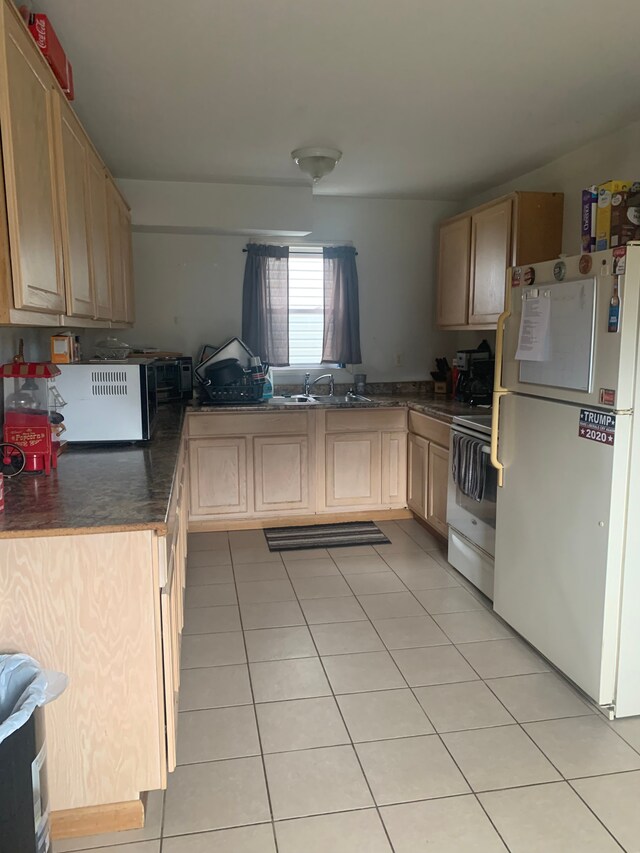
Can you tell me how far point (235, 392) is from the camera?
164 inches

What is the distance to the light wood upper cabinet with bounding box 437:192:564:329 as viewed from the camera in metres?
3.47

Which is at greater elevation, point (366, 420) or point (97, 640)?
point (366, 420)

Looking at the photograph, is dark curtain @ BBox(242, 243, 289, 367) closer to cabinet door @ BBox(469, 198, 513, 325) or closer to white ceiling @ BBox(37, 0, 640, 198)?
white ceiling @ BBox(37, 0, 640, 198)

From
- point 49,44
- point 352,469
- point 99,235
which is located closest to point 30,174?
point 49,44

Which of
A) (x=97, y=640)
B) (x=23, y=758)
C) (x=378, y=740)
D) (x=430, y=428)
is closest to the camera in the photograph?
(x=23, y=758)

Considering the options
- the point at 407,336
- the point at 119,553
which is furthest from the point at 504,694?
the point at 407,336

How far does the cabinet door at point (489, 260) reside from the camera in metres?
3.59

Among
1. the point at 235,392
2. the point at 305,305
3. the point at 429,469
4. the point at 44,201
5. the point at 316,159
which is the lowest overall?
the point at 429,469

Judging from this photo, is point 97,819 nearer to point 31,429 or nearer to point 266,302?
point 31,429

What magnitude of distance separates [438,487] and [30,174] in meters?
2.89

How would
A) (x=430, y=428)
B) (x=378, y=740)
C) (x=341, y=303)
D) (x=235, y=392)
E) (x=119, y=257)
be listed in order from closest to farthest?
(x=378, y=740), (x=119, y=257), (x=430, y=428), (x=235, y=392), (x=341, y=303)

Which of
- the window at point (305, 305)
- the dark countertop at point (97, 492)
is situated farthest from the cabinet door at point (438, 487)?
the dark countertop at point (97, 492)

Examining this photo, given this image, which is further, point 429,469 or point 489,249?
point 429,469

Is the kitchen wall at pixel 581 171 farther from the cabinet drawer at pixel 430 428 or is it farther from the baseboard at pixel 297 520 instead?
the baseboard at pixel 297 520
